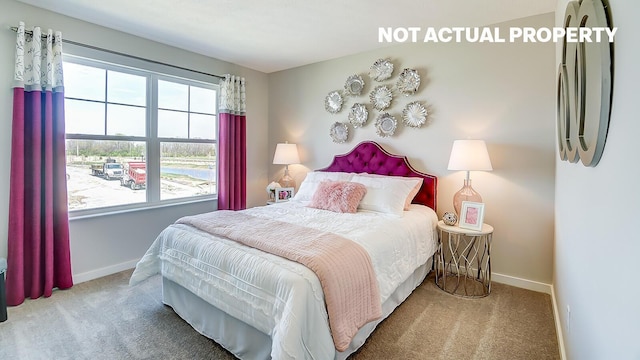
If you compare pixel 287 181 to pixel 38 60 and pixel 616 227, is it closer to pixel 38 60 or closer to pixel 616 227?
pixel 38 60

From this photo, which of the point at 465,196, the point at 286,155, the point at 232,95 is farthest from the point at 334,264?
the point at 232,95

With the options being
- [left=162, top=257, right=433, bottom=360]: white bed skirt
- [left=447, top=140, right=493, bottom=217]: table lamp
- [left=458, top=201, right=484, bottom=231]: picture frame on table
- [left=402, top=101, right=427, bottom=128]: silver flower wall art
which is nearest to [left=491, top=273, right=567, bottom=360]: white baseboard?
[left=458, top=201, right=484, bottom=231]: picture frame on table

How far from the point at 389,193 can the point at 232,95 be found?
2.52m

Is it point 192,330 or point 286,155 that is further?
point 286,155

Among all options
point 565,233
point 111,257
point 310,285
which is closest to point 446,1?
point 565,233

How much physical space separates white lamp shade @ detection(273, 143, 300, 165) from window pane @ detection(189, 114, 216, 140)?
3.00 ft

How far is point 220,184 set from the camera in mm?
4199

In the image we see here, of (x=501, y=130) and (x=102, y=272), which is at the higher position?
(x=501, y=130)

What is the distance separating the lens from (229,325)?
78.2 inches

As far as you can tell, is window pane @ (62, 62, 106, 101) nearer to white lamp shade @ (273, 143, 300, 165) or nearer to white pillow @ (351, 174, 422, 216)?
white lamp shade @ (273, 143, 300, 165)

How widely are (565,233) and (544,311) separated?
89cm

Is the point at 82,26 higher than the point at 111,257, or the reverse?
the point at 82,26

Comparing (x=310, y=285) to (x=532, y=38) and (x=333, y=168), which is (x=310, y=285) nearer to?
(x=333, y=168)

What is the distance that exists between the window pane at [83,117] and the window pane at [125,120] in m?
0.08
